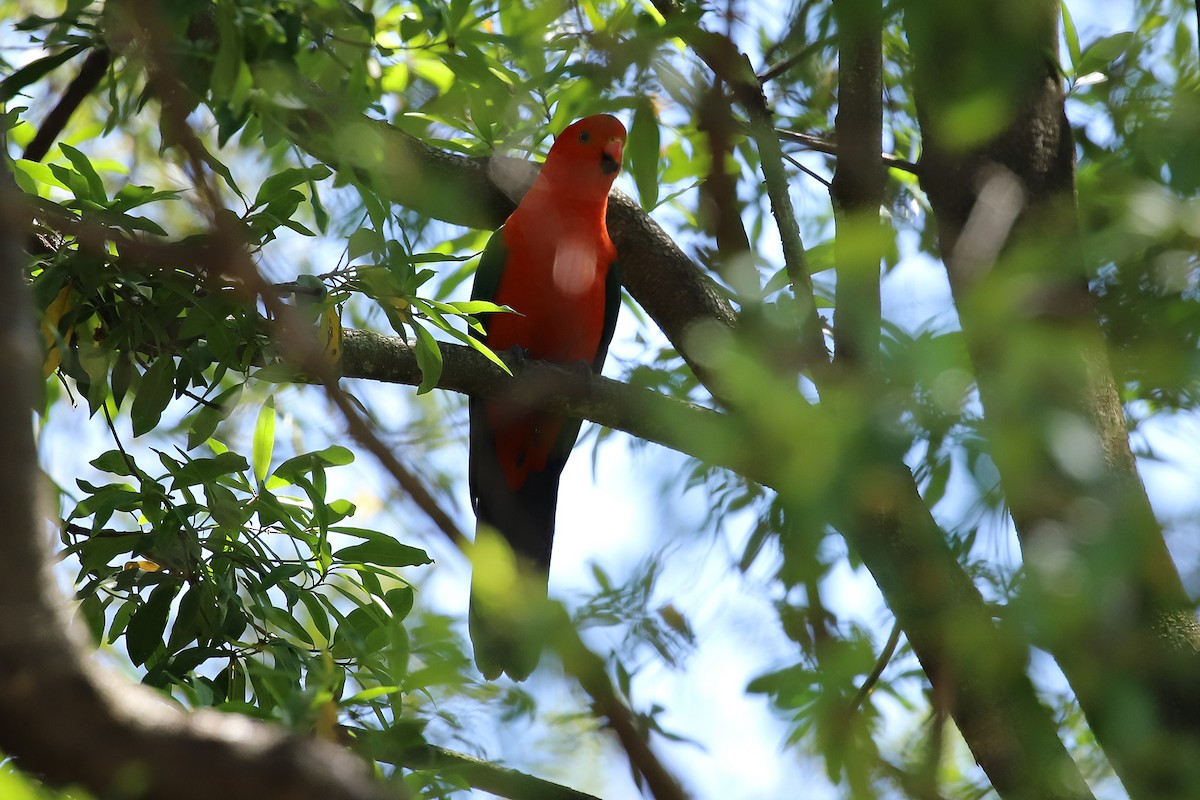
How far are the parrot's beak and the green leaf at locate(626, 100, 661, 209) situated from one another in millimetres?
939

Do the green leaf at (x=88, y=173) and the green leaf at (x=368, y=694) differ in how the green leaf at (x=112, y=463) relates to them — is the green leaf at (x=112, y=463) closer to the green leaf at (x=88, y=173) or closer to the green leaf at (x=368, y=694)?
the green leaf at (x=88, y=173)

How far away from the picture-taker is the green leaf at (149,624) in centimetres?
138

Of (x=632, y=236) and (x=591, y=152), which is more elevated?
(x=591, y=152)

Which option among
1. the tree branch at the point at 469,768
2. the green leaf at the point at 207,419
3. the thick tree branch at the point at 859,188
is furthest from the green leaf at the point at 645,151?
the tree branch at the point at 469,768

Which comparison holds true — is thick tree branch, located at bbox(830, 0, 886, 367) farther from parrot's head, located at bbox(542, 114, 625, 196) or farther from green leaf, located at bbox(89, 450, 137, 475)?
parrot's head, located at bbox(542, 114, 625, 196)

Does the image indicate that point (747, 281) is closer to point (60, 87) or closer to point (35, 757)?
point (35, 757)

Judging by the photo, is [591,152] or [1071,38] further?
[591,152]

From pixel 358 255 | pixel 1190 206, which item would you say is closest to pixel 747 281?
pixel 1190 206

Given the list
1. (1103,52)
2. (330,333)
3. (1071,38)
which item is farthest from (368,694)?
(1071,38)

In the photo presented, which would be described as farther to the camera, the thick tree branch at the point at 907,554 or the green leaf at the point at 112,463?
the green leaf at the point at 112,463

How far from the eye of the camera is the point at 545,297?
2.81 m

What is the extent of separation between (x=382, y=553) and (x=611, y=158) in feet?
5.30

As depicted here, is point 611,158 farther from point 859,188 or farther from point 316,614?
point 316,614

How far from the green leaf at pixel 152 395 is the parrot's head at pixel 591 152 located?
5.16 feet
